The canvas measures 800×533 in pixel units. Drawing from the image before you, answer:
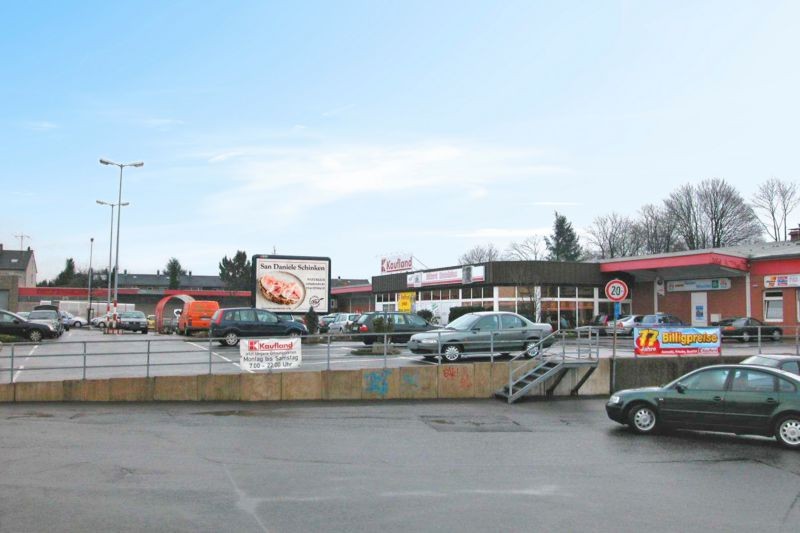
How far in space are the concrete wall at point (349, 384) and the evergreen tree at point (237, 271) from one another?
9405 centimetres

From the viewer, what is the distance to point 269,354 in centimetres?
1858

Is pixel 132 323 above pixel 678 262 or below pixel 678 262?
below

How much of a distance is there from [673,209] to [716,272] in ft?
127

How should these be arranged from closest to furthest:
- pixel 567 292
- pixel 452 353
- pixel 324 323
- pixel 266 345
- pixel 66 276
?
pixel 266 345
pixel 452 353
pixel 324 323
pixel 567 292
pixel 66 276

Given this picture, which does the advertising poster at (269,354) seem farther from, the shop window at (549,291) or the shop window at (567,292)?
the shop window at (567,292)

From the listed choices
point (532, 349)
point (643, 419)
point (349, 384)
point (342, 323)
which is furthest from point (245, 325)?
point (643, 419)

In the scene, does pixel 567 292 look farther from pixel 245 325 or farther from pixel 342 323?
pixel 245 325

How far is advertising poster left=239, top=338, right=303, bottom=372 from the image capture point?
18391 mm

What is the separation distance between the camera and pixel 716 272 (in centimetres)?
4212

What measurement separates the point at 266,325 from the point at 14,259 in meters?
97.7

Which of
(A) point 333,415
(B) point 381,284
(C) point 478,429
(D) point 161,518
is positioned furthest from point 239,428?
(B) point 381,284

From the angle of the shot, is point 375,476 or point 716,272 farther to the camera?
point 716,272

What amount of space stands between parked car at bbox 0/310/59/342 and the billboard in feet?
32.1

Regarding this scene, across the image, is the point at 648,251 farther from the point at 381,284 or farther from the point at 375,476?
the point at 375,476
